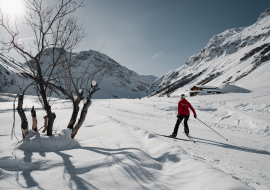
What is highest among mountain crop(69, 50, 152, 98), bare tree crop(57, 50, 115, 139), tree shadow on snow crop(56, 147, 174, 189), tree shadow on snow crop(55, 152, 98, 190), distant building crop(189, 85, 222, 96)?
mountain crop(69, 50, 152, 98)

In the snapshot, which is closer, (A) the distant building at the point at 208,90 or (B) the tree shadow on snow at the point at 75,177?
(B) the tree shadow on snow at the point at 75,177

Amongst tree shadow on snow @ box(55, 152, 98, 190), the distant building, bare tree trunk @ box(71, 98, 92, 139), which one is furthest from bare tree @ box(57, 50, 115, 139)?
the distant building

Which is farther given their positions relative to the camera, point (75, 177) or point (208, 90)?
point (208, 90)

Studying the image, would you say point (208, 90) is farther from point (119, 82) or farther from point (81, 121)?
point (119, 82)

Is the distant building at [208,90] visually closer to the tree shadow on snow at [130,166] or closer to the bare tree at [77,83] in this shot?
the bare tree at [77,83]

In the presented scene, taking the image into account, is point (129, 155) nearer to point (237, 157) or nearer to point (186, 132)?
point (237, 157)

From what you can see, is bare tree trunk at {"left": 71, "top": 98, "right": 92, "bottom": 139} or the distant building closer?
bare tree trunk at {"left": 71, "top": 98, "right": 92, "bottom": 139}

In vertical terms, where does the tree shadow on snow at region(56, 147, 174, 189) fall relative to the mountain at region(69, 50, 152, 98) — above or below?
below

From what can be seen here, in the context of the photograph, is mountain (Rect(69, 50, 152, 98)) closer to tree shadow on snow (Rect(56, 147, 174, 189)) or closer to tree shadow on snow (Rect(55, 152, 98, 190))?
tree shadow on snow (Rect(56, 147, 174, 189))

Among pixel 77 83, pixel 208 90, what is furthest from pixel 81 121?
pixel 208 90

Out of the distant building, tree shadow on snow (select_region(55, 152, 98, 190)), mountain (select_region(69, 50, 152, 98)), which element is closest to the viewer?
tree shadow on snow (select_region(55, 152, 98, 190))

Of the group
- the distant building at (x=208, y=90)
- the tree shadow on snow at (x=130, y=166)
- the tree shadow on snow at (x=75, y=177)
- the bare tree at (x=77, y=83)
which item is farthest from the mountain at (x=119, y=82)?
the tree shadow on snow at (x=75, y=177)

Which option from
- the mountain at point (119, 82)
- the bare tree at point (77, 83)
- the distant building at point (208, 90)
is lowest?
the bare tree at point (77, 83)

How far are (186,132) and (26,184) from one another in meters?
5.46
